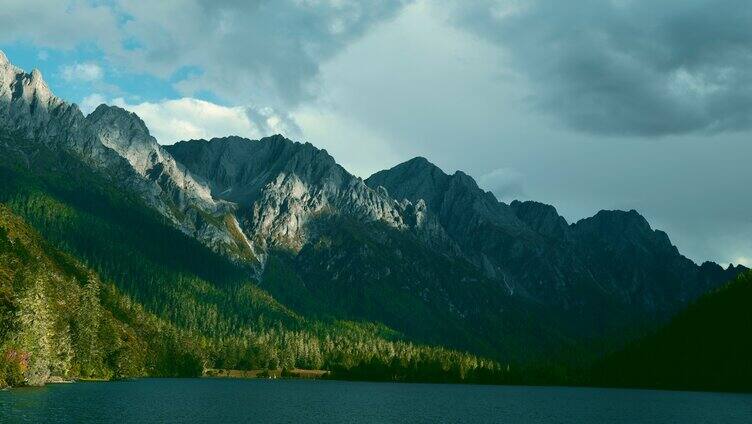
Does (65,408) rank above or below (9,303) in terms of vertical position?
below

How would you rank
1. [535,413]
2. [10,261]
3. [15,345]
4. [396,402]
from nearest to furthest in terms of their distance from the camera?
[15,345] → [535,413] → [396,402] → [10,261]

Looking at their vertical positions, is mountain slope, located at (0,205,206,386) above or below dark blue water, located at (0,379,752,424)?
above

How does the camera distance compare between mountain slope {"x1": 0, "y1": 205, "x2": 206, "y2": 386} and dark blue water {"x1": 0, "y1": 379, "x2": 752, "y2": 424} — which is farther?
mountain slope {"x1": 0, "y1": 205, "x2": 206, "y2": 386}

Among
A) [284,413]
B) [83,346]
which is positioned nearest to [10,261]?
[83,346]

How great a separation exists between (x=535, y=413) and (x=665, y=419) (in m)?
27.4

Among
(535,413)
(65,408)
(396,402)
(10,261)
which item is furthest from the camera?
(10,261)

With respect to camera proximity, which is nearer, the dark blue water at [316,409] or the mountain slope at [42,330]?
the dark blue water at [316,409]

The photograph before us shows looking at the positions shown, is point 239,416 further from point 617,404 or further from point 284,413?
point 617,404

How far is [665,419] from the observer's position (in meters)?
138

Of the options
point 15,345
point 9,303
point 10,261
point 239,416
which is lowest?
point 239,416

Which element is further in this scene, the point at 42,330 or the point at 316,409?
the point at 42,330

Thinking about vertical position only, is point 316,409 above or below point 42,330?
below

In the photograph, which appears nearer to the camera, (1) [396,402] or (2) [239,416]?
(2) [239,416]

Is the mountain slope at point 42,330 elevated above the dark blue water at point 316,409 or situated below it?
above
